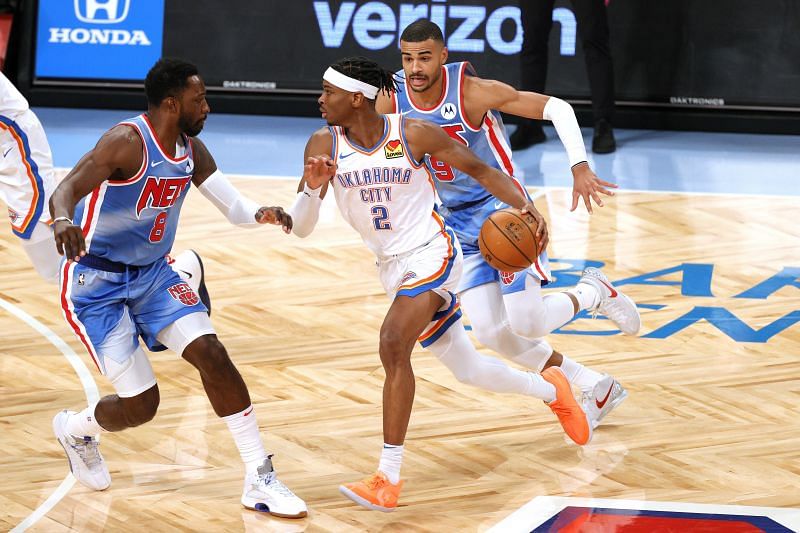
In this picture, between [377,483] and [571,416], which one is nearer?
[377,483]

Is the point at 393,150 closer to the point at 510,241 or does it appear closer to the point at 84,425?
the point at 510,241

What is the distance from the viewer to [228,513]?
5.39 meters

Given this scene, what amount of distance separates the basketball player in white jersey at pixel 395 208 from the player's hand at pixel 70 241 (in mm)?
999

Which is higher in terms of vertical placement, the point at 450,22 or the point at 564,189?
the point at 450,22

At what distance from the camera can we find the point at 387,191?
18.3 feet

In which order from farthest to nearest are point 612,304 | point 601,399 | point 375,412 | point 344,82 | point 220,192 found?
point 612,304 → point 375,412 → point 601,399 → point 220,192 → point 344,82

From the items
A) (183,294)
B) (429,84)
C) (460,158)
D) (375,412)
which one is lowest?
(375,412)

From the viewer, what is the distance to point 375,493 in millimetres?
5305

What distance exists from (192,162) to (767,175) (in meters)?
6.69

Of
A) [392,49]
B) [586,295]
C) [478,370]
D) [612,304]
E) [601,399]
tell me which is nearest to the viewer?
[478,370]

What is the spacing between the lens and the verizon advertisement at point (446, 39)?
1200cm

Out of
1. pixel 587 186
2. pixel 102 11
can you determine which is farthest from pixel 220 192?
pixel 102 11

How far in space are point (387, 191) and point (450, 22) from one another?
7.01m

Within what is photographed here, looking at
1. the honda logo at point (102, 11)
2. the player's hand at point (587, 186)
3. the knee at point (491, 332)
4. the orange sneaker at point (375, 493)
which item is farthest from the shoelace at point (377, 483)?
the honda logo at point (102, 11)
